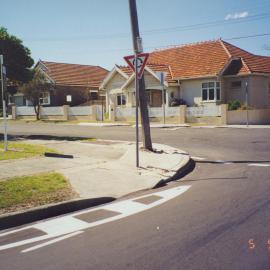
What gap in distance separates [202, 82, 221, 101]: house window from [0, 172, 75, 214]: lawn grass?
24526mm

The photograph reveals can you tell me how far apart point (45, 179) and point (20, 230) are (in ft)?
9.59

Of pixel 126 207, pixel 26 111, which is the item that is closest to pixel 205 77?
pixel 26 111

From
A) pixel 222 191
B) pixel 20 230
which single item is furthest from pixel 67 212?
pixel 222 191

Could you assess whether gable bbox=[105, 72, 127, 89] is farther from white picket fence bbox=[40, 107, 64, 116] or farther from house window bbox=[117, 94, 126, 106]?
white picket fence bbox=[40, 107, 64, 116]

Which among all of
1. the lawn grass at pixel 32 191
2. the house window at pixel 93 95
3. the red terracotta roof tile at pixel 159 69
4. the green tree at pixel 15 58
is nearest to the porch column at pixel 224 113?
the red terracotta roof tile at pixel 159 69

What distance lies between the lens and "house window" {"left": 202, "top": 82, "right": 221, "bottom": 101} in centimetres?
3188

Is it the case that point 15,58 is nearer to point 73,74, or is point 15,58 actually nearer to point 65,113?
point 65,113

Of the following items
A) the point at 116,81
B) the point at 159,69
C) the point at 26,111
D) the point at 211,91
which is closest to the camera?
the point at 211,91

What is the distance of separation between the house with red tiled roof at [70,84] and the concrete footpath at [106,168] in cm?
3181

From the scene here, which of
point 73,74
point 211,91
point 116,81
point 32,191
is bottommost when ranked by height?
point 32,191

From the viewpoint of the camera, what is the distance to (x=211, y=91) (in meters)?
32.2

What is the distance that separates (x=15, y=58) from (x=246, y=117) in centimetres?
1553

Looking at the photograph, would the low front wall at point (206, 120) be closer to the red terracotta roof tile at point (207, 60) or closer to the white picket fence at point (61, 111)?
the red terracotta roof tile at point (207, 60)

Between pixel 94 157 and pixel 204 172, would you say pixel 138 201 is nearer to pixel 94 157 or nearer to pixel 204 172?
pixel 204 172
